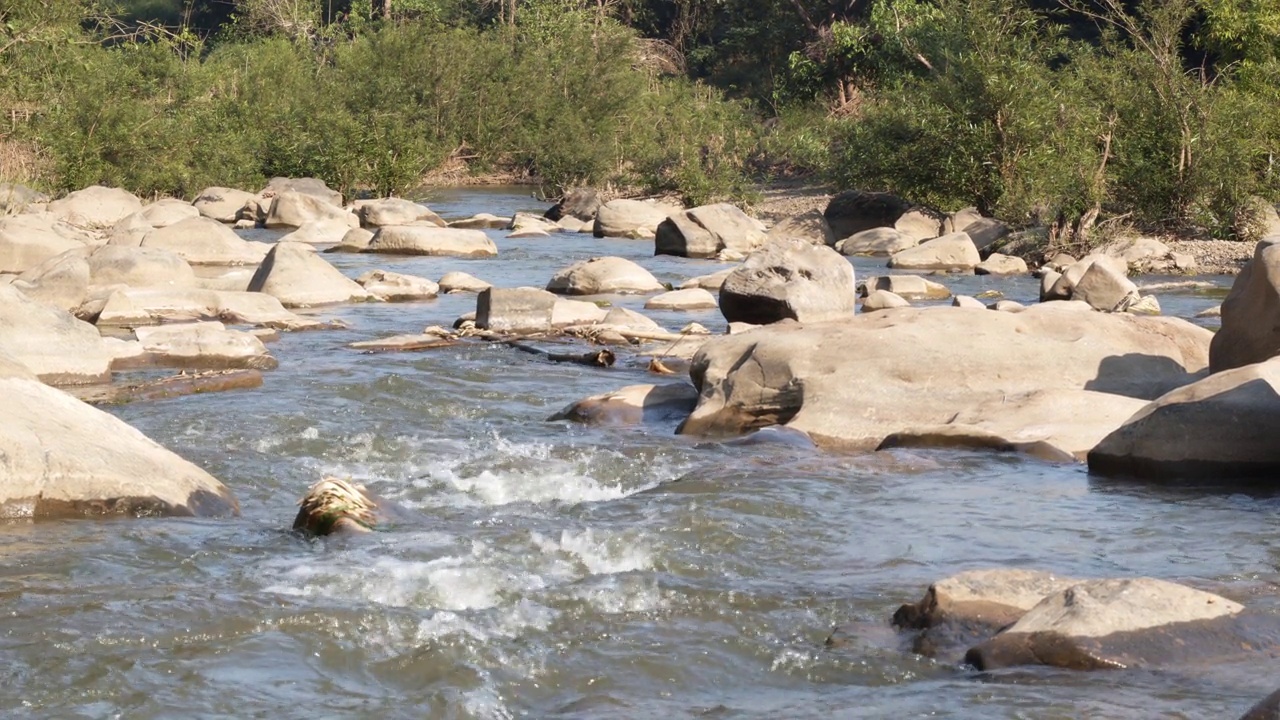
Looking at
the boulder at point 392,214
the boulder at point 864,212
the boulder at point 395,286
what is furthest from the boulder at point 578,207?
the boulder at point 395,286

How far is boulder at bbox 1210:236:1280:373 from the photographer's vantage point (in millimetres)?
8500

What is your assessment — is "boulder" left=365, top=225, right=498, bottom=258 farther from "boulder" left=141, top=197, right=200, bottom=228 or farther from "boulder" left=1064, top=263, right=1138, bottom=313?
"boulder" left=1064, top=263, right=1138, bottom=313

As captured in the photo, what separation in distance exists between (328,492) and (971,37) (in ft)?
62.8

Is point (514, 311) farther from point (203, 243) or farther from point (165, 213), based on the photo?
point (165, 213)

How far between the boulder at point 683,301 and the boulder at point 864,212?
375 inches

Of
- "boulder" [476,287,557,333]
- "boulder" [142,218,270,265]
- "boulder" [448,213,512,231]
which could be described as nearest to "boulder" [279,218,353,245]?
"boulder" [142,218,270,265]

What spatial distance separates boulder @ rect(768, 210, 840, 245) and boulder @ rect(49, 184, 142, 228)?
1028cm

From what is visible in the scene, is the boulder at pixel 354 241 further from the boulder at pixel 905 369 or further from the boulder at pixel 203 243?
the boulder at pixel 905 369

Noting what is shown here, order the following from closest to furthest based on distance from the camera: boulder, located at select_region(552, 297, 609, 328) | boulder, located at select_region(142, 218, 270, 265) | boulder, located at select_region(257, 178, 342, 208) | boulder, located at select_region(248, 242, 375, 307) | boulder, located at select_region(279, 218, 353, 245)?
boulder, located at select_region(552, 297, 609, 328), boulder, located at select_region(248, 242, 375, 307), boulder, located at select_region(142, 218, 270, 265), boulder, located at select_region(279, 218, 353, 245), boulder, located at select_region(257, 178, 342, 208)

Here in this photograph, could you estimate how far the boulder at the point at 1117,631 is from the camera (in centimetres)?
438

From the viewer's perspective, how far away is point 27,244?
1667 centimetres

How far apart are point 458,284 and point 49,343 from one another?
7024 mm

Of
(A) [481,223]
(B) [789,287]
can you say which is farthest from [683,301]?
(A) [481,223]

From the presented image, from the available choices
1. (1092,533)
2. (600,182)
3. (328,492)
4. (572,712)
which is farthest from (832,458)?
(600,182)
